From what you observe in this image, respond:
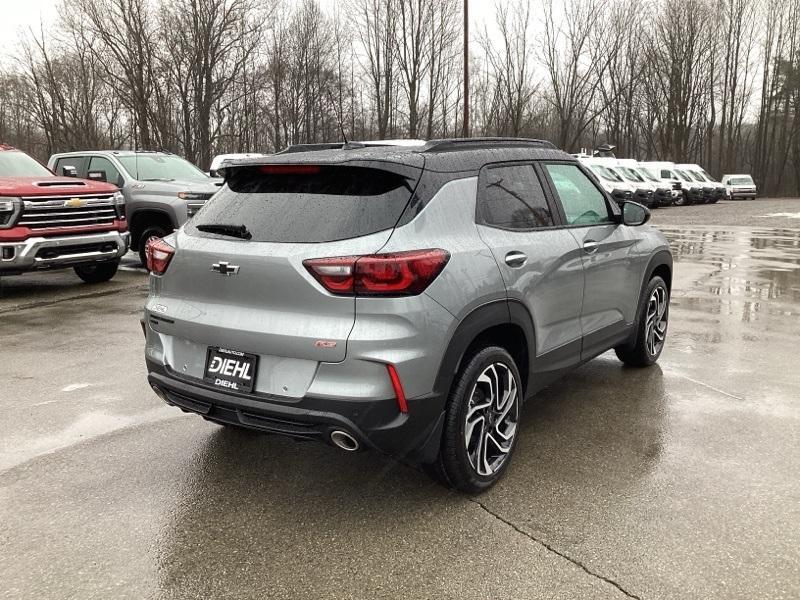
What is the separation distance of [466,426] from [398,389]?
21.8 inches

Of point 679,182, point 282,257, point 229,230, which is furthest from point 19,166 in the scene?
point 679,182

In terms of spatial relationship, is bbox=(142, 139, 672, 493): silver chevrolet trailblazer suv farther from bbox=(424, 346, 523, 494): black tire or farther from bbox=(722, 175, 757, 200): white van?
bbox=(722, 175, 757, 200): white van

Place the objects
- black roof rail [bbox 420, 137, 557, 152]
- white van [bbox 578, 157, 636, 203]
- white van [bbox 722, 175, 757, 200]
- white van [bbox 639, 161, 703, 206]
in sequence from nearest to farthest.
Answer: black roof rail [bbox 420, 137, 557, 152] < white van [bbox 578, 157, 636, 203] < white van [bbox 639, 161, 703, 206] < white van [bbox 722, 175, 757, 200]

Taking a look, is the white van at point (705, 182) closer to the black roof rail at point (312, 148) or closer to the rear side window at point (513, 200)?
the rear side window at point (513, 200)

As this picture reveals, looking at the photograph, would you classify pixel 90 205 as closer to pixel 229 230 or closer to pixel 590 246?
pixel 229 230

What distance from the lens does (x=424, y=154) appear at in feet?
10.9

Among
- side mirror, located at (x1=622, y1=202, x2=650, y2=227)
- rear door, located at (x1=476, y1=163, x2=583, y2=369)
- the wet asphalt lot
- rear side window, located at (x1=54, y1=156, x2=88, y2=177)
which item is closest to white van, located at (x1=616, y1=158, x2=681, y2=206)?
rear side window, located at (x1=54, y1=156, x2=88, y2=177)

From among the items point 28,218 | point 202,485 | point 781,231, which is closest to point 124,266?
point 28,218

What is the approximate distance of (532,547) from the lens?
2.96 metres

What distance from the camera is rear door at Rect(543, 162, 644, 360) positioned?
4.36m

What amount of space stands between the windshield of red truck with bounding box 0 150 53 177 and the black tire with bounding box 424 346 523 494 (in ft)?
28.5

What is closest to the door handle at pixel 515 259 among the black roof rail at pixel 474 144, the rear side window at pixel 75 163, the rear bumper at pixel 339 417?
the black roof rail at pixel 474 144

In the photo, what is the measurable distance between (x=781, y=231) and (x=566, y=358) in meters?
19.3

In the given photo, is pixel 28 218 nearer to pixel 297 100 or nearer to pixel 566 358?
pixel 566 358
